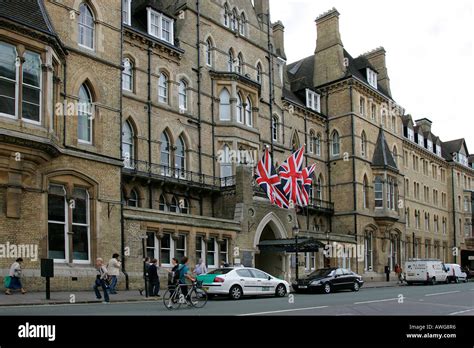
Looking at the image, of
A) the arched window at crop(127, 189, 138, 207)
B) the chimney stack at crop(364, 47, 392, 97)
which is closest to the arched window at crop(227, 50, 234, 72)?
the arched window at crop(127, 189, 138, 207)

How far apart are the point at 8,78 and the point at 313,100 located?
32.9 metres

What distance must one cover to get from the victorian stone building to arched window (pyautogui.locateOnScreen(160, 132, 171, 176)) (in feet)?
0.29

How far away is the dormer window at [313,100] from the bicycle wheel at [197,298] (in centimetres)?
3273

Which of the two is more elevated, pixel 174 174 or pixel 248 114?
pixel 248 114

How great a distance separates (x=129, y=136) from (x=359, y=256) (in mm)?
23897

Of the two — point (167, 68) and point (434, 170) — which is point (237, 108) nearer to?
point (167, 68)

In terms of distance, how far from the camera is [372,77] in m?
52.3

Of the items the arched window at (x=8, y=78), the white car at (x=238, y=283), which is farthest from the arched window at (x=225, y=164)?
the arched window at (x=8, y=78)

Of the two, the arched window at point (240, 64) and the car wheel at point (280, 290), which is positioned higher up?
the arched window at point (240, 64)

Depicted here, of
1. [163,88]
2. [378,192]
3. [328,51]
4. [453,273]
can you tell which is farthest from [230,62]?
[453,273]

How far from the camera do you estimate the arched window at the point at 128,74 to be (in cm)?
3092

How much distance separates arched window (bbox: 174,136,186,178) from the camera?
33531 millimetres

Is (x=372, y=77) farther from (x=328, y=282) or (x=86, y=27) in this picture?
(x=86, y=27)

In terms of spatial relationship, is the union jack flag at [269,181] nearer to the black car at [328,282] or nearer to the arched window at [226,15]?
the black car at [328,282]
